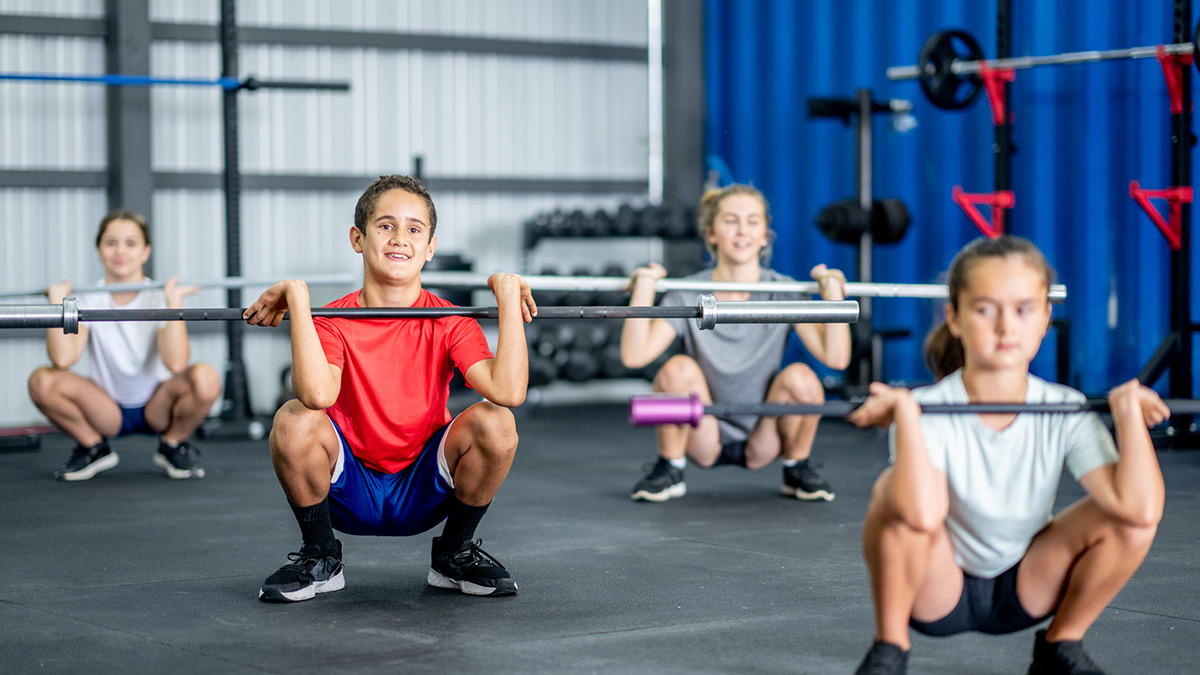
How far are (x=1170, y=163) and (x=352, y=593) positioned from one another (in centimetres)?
335

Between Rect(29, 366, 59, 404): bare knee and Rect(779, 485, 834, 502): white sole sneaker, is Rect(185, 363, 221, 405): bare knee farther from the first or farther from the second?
Rect(779, 485, 834, 502): white sole sneaker

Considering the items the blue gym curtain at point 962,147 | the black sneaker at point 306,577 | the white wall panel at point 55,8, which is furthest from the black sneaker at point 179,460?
the blue gym curtain at point 962,147

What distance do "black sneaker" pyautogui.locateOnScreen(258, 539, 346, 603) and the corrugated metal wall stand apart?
11.9 ft

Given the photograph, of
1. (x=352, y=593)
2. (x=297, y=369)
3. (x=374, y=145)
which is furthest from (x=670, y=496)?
(x=374, y=145)

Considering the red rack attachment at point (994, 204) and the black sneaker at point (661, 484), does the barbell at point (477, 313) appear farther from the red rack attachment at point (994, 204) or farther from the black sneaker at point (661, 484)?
the red rack attachment at point (994, 204)

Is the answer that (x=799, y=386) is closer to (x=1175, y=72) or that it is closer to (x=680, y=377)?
(x=680, y=377)

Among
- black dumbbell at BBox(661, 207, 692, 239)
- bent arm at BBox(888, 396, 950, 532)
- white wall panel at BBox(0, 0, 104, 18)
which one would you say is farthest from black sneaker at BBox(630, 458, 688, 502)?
white wall panel at BBox(0, 0, 104, 18)

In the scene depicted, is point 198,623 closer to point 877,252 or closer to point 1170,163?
point 1170,163

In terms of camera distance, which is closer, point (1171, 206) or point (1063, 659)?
point (1063, 659)

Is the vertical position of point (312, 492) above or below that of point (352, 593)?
above

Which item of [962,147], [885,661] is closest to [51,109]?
[962,147]

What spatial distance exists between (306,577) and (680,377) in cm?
125

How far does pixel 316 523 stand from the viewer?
2.11 metres

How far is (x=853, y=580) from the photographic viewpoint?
7.31 feet
